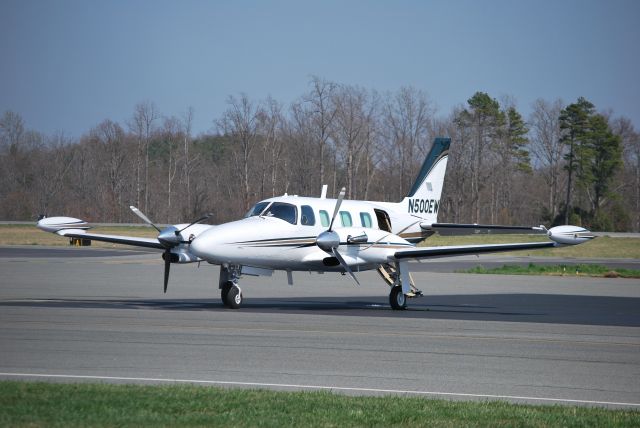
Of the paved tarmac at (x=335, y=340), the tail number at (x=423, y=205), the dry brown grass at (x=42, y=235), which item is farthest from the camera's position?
the dry brown grass at (x=42, y=235)

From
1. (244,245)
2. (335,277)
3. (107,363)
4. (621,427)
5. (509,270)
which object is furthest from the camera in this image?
(509,270)

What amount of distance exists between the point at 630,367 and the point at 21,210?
325 feet

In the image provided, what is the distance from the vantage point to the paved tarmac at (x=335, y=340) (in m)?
11.5

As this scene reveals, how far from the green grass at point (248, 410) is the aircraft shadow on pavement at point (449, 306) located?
10459 millimetres

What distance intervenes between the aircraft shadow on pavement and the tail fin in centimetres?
295

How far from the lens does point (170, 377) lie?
1144 centimetres

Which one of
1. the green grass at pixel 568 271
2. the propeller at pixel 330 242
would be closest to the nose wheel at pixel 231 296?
the propeller at pixel 330 242

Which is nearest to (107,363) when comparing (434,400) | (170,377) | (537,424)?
(170,377)

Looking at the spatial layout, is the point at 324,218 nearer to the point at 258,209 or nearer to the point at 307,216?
the point at 307,216

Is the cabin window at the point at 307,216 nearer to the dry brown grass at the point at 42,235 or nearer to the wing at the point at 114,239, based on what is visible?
the wing at the point at 114,239

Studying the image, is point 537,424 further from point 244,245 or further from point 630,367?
point 244,245

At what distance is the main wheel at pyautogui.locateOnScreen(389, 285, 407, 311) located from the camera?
23297 mm

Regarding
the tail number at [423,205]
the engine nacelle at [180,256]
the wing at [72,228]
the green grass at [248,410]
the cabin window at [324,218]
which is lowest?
the green grass at [248,410]

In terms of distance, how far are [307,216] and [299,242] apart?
2.77ft
